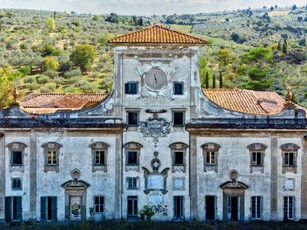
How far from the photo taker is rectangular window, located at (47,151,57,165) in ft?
106

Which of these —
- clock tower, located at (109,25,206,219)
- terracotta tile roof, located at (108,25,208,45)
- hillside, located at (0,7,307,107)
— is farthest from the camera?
hillside, located at (0,7,307,107)

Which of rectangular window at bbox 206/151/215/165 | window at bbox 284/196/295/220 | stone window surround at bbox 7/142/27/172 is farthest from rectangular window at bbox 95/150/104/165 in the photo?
window at bbox 284/196/295/220

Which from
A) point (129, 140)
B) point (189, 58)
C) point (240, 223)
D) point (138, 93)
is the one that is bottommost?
point (240, 223)

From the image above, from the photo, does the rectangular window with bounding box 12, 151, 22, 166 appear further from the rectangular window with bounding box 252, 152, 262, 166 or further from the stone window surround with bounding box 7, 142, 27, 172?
the rectangular window with bounding box 252, 152, 262, 166

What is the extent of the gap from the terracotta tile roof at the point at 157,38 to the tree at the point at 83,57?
44.8 meters

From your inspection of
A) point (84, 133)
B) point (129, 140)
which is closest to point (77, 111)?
point (84, 133)

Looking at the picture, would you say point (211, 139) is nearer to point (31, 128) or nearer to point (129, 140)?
point (129, 140)

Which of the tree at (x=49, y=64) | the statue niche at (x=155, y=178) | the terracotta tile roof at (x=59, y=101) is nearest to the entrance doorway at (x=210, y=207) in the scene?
the statue niche at (x=155, y=178)

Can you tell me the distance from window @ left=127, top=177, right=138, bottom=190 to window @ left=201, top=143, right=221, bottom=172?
13.2ft

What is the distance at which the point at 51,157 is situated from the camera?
32406mm

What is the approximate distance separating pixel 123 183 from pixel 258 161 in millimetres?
7804

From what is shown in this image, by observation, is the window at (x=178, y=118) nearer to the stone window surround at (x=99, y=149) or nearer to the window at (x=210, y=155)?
the window at (x=210, y=155)

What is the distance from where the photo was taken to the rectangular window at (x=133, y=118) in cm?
3241

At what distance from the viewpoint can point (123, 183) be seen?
32.6 m
